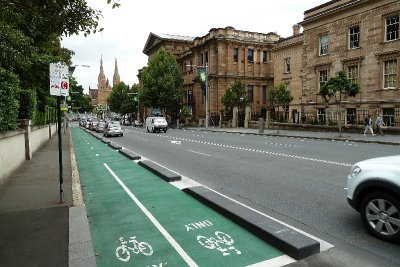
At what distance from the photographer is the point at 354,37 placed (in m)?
31.1

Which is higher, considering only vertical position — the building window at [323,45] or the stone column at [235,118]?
the building window at [323,45]

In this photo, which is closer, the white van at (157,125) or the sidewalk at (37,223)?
the sidewalk at (37,223)

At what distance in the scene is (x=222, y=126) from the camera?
4844cm

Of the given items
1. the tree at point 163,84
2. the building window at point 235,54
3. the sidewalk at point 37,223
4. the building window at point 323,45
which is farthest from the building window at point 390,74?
the tree at point 163,84

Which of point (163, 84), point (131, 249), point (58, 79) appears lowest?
point (131, 249)

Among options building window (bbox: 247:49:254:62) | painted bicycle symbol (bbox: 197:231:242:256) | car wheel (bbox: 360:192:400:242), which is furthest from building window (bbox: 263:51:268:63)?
painted bicycle symbol (bbox: 197:231:242:256)

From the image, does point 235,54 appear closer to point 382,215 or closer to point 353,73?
point 353,73

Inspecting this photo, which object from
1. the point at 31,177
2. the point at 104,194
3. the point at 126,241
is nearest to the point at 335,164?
the point at 104,194

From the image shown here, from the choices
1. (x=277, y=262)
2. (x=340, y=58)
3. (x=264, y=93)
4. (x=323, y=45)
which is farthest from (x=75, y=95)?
(x=277, y=262)

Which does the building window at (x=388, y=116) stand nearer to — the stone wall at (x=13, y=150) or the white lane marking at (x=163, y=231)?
the white lane marking at (x=163, y=231)

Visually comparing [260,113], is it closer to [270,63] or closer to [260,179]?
[270,63]

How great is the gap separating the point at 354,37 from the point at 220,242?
3168 cm

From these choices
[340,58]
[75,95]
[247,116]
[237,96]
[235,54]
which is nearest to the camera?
[340,58]

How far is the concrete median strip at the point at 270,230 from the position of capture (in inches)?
177
